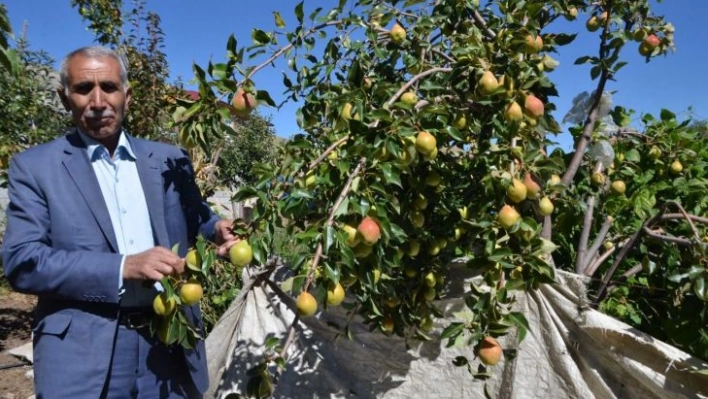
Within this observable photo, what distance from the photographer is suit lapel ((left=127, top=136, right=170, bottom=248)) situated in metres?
1.77

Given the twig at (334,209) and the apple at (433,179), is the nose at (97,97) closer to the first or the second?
the twig at (334,209)

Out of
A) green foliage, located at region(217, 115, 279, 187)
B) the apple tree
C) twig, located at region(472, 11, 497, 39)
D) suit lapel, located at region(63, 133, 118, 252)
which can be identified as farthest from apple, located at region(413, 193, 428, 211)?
green foliage, located at region(217, 115, 279, 187)

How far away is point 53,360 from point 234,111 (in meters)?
0.97

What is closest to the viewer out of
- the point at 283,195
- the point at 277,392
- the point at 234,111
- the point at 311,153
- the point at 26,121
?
the point at 283,195

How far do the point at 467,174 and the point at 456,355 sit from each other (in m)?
0.89

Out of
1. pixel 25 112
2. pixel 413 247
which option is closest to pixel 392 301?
pixel 413 247

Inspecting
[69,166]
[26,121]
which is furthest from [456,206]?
[26,121]

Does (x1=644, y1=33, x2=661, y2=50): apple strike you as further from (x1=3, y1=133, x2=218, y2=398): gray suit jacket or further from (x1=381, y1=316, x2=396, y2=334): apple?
(x1=3, y1=133, x2=218, y2=398): gray suit jacket

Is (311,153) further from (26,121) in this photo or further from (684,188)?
(26,121)

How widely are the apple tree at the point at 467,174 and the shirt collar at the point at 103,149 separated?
0.39 meters

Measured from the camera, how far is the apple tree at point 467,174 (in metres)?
1.37

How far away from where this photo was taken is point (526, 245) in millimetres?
1471

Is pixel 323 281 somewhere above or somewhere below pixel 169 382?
above

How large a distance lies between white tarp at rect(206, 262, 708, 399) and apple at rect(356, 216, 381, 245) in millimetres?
730
